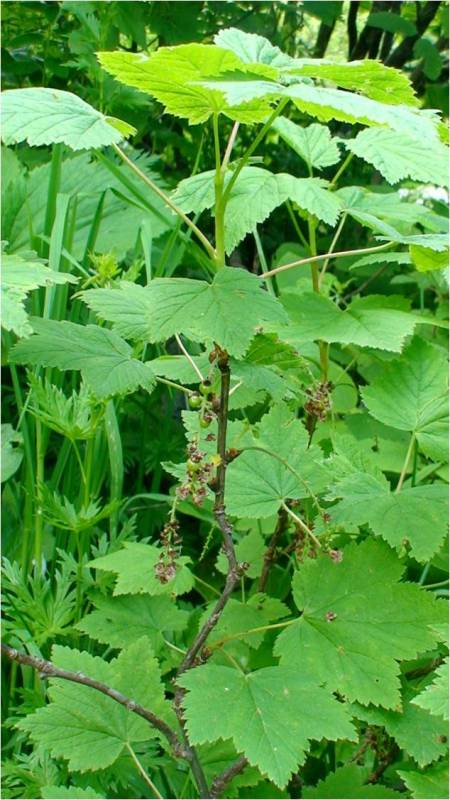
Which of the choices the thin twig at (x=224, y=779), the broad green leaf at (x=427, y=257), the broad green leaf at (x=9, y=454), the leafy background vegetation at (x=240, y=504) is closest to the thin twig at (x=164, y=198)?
the leafy background vegetation at (x=240, y=504)

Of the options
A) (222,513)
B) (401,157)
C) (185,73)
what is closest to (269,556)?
(222,513)

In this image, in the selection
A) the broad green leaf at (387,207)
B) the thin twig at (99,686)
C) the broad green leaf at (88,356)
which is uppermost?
the broad green leaf at (387,207)

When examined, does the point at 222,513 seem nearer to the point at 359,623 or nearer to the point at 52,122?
the point at 359,623

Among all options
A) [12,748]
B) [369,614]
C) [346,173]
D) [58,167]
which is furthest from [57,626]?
[346,173]

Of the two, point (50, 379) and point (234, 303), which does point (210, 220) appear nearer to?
point (50, 379)

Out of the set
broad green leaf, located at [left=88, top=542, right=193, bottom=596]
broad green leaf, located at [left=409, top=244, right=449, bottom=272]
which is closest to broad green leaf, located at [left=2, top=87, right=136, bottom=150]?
broad green leaf, located at [left=409, top=244, right=449, bottom=272]

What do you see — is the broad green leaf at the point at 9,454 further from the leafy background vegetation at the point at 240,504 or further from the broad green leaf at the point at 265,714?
the broad green leaf at the point at 265,714
